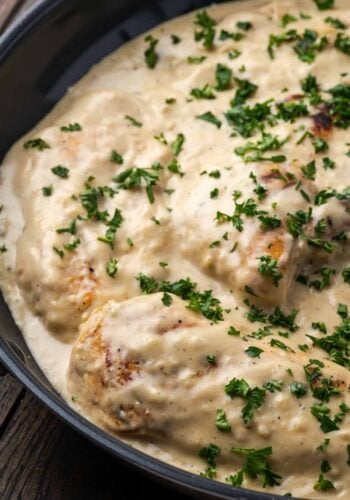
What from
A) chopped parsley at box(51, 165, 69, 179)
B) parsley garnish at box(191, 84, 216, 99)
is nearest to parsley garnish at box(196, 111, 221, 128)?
parsley garnish at box(191, 84, 216, 99)

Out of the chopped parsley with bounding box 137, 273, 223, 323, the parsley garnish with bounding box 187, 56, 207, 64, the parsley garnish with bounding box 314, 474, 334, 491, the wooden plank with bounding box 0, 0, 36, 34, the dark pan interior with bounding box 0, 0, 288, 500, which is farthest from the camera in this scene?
the wooden plank with bounding box 0, 0, 36, 34

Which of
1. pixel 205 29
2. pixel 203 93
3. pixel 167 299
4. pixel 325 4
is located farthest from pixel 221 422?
pixel 325 4

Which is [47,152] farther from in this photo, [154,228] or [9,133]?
[154,228]

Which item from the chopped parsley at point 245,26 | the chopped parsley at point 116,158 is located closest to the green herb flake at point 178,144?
the chopped parsley at point 116,158

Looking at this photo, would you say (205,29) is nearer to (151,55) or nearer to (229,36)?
(229,36)

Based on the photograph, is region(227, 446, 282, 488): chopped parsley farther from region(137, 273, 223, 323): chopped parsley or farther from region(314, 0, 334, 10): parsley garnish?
region(314, 0, 334, 10): parsley garnish
